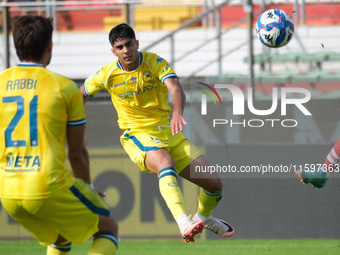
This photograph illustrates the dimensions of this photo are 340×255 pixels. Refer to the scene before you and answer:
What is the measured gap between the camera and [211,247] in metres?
9.16

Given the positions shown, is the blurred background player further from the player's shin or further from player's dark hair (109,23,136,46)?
player's dark hair (109,23,136,46)

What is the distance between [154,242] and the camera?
380 inches

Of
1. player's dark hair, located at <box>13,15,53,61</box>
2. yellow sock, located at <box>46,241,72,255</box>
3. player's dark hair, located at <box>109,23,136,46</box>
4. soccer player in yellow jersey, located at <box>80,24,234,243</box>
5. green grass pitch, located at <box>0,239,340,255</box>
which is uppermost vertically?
player's dark hair, located at <box>13,15,53,61</box>

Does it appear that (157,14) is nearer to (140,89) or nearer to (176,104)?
(140,89)

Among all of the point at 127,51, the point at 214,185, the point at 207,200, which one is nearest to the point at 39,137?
the point at 127,51

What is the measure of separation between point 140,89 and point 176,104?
713mm

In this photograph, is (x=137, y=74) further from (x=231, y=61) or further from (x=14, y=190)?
(x=231, y=61)

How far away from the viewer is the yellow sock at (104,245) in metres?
4.45

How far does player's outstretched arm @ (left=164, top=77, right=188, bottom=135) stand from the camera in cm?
579

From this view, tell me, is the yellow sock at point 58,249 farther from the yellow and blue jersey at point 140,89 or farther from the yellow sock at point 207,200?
the yellow sock at point 207,200

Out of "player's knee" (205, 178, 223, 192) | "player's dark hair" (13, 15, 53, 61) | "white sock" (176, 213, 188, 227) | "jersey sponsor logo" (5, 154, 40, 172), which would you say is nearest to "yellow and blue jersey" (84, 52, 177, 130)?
"player's knee" (205, 178, 223, 192)

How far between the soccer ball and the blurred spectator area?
96.2 inches

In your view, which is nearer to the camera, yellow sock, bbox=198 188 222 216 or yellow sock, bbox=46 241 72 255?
yellow sock, bbox=46 241 72 255

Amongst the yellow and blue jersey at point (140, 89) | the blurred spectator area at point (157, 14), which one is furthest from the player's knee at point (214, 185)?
the blurred spectator area at point (157, 14)
